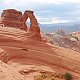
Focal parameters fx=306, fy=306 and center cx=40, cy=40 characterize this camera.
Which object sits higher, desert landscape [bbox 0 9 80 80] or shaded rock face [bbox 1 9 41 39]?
shaded rock face [bbox 1 9 41 39]

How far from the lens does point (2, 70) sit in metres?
9.12

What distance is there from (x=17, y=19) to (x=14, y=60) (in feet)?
66.0

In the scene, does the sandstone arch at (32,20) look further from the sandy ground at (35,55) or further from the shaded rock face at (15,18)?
the sandy ground at (35,55)

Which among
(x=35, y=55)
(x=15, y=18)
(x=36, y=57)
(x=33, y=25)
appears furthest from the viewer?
(x=15, y=18)

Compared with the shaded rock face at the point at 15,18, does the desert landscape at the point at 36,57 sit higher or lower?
lower

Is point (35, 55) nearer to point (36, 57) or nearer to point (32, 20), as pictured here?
point (36, 57)

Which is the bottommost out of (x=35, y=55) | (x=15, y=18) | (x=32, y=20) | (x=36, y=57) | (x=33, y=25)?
(x=36, y=57)

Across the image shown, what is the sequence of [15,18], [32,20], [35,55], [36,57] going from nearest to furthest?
[36,57] < [35,55] < [32,20] < [15,18]

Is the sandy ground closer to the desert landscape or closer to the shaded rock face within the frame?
the desert landscape

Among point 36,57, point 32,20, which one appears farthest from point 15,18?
point 36,57

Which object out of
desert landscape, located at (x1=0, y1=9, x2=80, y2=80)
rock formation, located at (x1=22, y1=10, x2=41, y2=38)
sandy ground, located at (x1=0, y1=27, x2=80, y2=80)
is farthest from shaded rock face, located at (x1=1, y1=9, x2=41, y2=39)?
sandy ground, located at (x1=0, y1=27, x2=80, y2=80)

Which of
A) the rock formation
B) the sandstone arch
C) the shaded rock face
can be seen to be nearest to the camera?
the rock formation

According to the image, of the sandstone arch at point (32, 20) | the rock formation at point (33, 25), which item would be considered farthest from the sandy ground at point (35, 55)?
the sandstone arch at point (32, 20)

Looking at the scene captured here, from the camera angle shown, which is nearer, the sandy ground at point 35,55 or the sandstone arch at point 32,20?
the sandy ground at point 35,55
